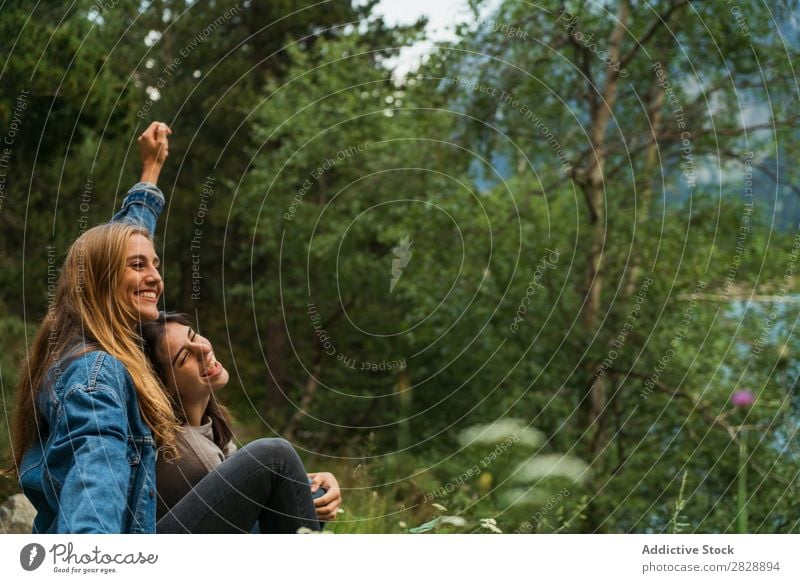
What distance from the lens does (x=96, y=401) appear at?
8.55 ft

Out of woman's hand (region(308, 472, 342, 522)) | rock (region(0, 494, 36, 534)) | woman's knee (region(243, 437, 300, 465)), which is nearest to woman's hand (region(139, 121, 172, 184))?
woman's knee (region(243, 437, 300, 465))

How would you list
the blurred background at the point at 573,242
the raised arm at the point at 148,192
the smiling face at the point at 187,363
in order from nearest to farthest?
1. the smiling face at the point at 187,363
2. the raised arm at the point at 148,192
3. the blurred background at the point at 573,242

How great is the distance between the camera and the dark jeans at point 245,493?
9.82ft

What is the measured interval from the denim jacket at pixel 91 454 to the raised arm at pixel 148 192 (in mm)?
714

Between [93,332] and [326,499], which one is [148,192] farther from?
[326,499]

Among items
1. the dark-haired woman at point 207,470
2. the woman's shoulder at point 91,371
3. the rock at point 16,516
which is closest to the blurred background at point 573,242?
the rock at point 16,516

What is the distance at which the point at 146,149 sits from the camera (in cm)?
353

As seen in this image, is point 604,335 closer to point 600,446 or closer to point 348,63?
point 600,446

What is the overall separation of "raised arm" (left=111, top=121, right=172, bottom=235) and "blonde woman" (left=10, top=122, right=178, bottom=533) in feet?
0.46

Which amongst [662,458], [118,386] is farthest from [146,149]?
[662,458]

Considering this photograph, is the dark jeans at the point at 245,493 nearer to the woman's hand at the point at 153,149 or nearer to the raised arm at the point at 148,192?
the raised arm at the point at 148,192

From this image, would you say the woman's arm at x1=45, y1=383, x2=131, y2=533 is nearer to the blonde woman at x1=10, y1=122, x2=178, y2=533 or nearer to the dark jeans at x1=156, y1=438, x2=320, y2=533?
the blonde woman at x1=10, y1=122, x2=178, y2=533

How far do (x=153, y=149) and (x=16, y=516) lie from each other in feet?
6.25

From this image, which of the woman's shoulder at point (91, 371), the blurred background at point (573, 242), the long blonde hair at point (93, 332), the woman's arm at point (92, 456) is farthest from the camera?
the blurred background at point (573, 242)
